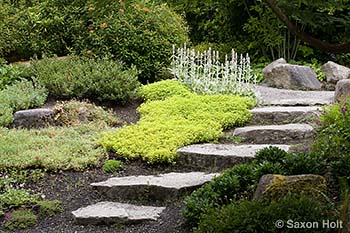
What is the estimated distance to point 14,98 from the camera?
8.27 meters

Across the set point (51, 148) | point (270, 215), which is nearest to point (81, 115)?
point (51, 148)

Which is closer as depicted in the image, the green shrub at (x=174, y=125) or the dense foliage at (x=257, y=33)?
the green shrub at (x=174, y=125)

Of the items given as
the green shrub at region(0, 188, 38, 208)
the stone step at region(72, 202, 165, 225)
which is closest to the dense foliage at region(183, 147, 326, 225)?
the stone step at region(72, 202, 165, 225)

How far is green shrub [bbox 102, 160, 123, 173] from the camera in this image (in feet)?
20.5

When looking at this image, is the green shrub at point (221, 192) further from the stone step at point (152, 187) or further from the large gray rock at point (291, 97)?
the large gray rock at point (291, 97)

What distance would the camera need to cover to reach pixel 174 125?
714cm


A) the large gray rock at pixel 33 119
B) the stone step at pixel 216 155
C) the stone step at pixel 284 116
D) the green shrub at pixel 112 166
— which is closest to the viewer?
the stone step at pixel 216 155

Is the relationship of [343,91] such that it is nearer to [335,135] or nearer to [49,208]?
[335,135]

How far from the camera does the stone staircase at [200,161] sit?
526 cm

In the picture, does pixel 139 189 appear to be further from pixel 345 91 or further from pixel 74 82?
pixel 74 82

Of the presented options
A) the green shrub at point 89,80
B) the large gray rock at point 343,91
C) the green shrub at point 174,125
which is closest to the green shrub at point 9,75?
the green shrub at point 89,80

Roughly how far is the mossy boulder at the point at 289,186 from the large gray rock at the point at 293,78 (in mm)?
5037

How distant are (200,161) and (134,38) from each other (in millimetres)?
4757

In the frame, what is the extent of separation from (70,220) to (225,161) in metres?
1.74
